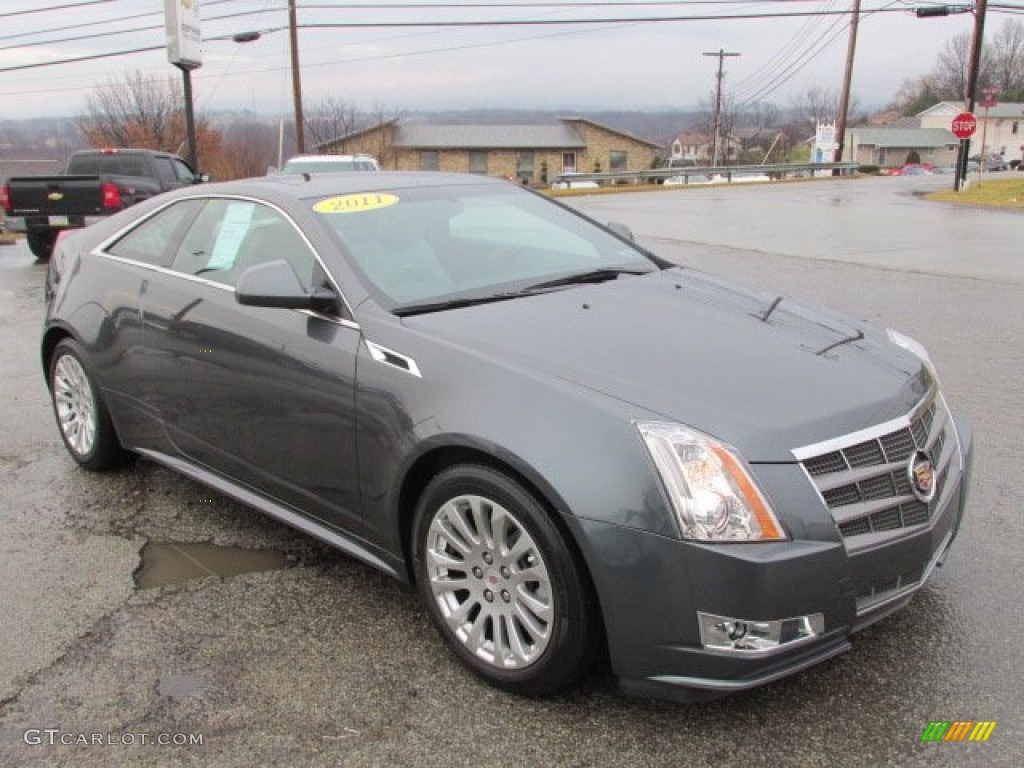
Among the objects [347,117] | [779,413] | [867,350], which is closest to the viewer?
[779,413]

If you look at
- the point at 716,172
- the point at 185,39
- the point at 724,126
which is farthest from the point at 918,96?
the point at 185,39

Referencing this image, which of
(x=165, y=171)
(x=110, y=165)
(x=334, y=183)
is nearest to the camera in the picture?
(x=334, y=183)

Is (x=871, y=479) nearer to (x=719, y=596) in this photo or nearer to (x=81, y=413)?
(x=719, y=596)

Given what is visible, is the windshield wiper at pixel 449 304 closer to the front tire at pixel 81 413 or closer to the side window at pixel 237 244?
the side window at pixel 237 244

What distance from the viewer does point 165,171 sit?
1645 centimetres

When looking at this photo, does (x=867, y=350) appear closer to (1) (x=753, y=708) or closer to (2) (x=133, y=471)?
(1) (x=753, y=708)

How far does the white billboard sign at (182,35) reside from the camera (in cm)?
2177

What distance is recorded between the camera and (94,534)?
413cm

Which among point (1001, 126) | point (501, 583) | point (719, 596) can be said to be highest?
point (1001, 126)

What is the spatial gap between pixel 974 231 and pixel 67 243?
1611 cm

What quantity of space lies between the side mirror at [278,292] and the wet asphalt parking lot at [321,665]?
3.66 feet

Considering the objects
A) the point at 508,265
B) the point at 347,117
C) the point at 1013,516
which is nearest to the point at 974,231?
the point at 1013,516

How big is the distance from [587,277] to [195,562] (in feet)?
6.63

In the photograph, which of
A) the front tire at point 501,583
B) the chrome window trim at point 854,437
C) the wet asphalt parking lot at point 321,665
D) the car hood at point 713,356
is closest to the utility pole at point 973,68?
the wet asphalt parking lot at point 321,665
